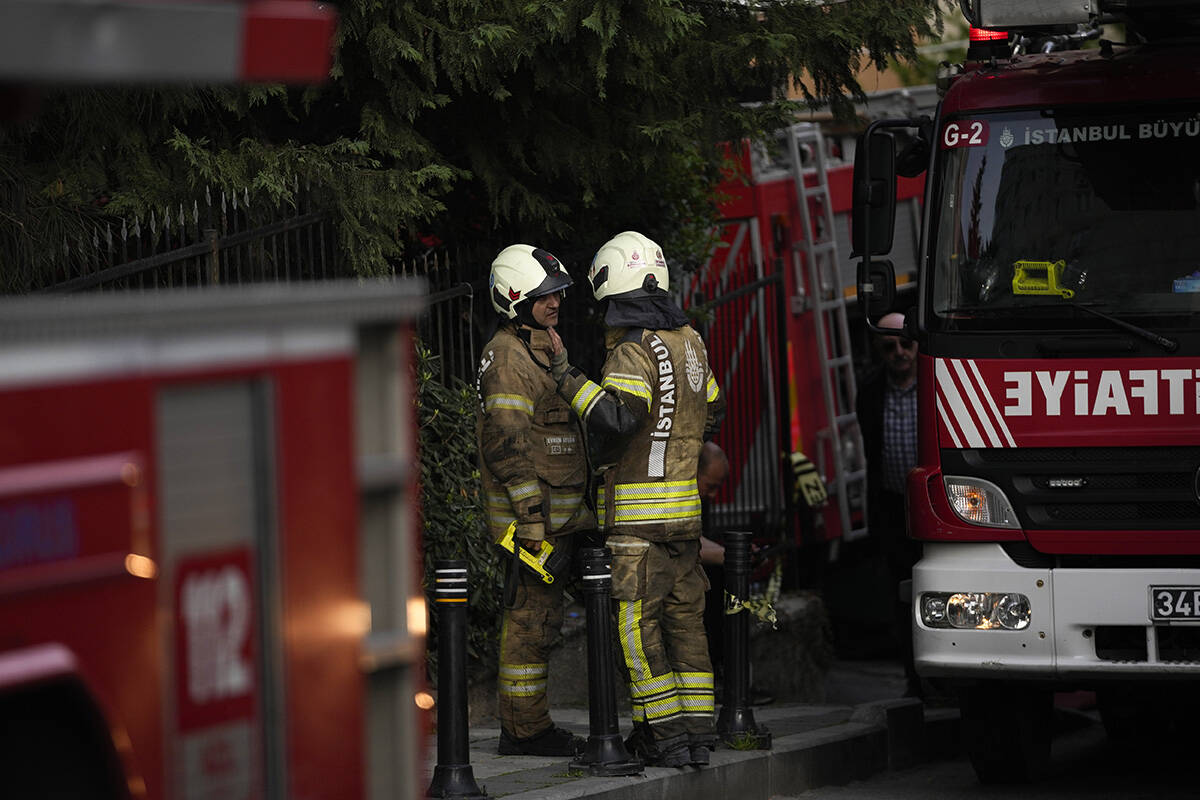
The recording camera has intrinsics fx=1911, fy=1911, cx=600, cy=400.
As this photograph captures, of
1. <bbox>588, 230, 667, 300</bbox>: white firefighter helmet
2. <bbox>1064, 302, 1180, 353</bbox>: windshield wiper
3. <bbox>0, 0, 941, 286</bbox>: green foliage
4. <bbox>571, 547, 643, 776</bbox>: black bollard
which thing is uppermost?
<bbox>0, 0, 941, 286</bbox>: green foliage

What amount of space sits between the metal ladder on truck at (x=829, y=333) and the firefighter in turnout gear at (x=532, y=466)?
4.92m

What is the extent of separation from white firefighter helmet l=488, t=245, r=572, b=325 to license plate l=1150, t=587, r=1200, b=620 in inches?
103

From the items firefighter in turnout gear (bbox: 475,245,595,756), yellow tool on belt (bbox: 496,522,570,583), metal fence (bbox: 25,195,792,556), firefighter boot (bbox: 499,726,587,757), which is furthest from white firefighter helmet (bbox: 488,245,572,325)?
firefighter boot (bbox: 499,726,587,757)

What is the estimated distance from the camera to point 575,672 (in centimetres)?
973

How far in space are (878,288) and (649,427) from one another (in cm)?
131

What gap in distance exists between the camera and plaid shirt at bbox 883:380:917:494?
34.9 ft

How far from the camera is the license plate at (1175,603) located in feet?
23.4

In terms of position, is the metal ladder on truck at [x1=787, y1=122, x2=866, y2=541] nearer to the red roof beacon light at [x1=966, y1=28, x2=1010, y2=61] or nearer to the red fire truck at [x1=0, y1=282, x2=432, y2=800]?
the red roof beacon light at [x1=966, y1=28, x2=1010, y2=61]

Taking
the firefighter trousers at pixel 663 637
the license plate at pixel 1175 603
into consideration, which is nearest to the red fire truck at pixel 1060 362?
the license plate at pixel 1175 603

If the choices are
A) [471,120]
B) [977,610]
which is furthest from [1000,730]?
[471,120]

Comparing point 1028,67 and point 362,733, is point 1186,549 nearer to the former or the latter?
point 1028,67

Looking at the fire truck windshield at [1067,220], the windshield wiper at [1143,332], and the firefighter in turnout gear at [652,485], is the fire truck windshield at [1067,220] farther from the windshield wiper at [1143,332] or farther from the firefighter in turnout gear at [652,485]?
the firefighter in turnout gear at [652,485]

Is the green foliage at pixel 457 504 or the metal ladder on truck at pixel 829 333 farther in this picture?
the metal ladder on truck at pixel 829 333

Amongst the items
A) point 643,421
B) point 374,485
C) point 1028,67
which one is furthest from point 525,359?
point 374,485
